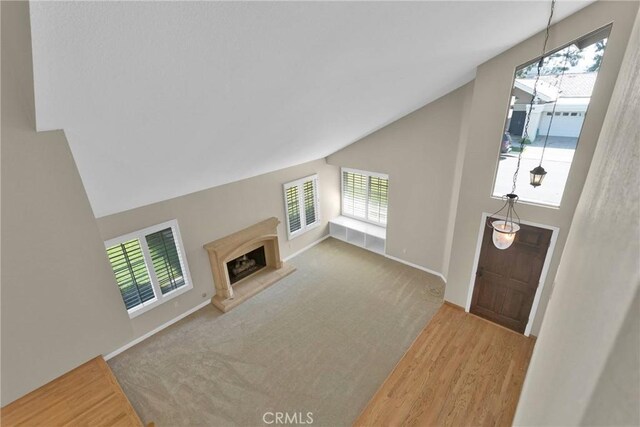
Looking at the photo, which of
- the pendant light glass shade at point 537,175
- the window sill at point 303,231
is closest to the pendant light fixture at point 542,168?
the pendant light glass shade at point 537,175

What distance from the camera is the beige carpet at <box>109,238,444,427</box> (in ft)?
13.1

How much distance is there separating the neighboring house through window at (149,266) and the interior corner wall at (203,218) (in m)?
0.11

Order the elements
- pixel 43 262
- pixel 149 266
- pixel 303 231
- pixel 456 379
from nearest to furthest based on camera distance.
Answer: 1. pixel 43 262
2. pixel 456 379
3. pixel 149 266
4. pixel 303 231

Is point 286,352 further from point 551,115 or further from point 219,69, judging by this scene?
point 551,115

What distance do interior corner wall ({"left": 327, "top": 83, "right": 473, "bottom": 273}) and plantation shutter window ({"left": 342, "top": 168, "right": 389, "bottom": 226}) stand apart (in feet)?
0.99

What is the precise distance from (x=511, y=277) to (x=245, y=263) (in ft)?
16.4

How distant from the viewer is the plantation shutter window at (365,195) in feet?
23.1

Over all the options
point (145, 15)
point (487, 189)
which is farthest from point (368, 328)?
point (145, 15)

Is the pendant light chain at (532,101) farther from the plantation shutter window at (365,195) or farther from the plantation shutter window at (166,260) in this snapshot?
the plantation shutter window at (166,260)

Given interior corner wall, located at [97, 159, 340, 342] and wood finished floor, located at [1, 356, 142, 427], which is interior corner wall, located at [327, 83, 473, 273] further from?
wood finished floor, located at [1, 356, 142, 427]

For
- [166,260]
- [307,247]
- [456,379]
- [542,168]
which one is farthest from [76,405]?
[542,168]

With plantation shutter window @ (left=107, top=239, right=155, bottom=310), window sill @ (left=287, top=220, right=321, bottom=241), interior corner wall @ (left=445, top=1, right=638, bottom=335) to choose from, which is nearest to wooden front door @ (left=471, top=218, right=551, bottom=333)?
interior corner wall @ (left=445, top=1, right=638, bottom=335)

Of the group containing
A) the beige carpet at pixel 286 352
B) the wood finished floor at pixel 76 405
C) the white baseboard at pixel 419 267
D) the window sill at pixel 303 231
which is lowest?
the beige carpet at pixel 286 352

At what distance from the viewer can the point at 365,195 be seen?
7.48 metres
